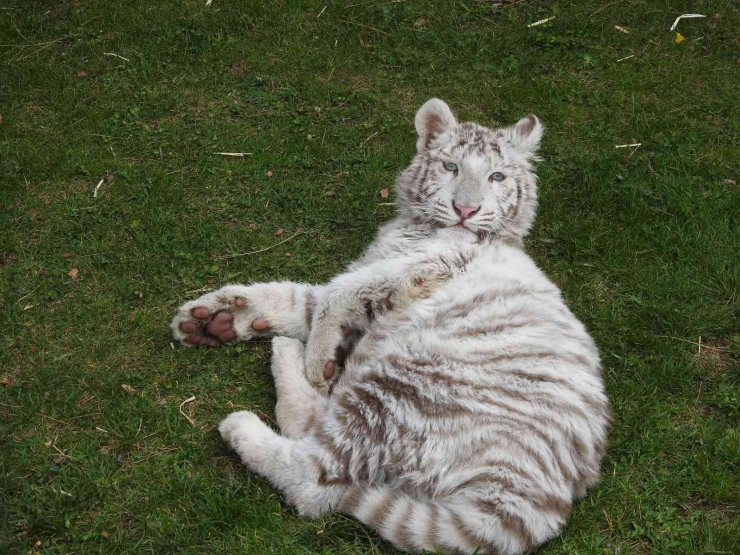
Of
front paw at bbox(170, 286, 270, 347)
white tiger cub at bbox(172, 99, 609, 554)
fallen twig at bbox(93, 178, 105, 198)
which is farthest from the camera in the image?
fallen twig at bbox(93, 178, 105, 198)

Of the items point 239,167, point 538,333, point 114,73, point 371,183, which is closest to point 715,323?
point 538,333

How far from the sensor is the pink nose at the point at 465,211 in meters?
4.25

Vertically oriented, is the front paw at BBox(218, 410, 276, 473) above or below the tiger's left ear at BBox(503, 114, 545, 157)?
below

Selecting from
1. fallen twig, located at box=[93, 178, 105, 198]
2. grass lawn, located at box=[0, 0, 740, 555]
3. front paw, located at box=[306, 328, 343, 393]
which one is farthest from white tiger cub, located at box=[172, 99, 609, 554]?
fallen twig, located at box=[93, 178, 105, 198]

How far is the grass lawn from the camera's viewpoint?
11.6 ft

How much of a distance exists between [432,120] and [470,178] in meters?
0.55

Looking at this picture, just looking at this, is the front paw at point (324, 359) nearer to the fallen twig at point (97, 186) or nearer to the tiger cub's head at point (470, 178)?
the tiger cub's head at point (470, 178)

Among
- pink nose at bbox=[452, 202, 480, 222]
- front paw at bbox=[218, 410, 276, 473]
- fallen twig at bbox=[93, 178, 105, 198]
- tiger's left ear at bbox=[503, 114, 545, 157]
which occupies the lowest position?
front paw at bbox=[218, 410, 276, 473]

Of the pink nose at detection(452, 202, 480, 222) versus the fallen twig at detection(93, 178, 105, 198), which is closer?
the pink nose at detection(452, 202, 480, 222)

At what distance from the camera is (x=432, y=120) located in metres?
4.64

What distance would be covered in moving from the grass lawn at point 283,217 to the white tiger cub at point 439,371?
0.64 ft

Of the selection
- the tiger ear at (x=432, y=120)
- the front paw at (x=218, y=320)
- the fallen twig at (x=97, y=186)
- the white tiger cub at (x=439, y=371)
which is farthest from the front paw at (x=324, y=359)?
the fallen twig at (x=97, y=186)

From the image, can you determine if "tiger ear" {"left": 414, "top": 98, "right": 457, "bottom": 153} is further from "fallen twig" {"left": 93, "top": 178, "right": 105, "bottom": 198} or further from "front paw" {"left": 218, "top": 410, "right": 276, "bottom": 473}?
"fallen twig" {"left": 93, "top": 178, "right": 105, "bottom": 198}

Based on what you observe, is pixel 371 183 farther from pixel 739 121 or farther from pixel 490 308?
pixel 739 121
